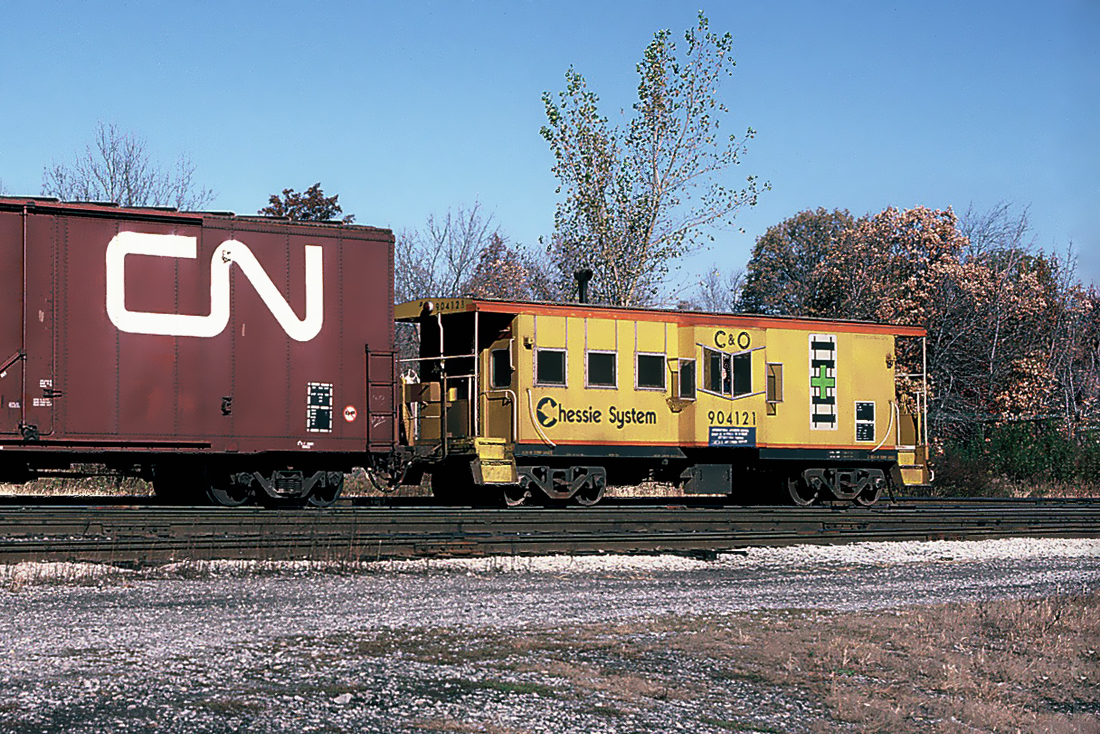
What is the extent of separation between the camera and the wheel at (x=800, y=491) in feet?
64.7

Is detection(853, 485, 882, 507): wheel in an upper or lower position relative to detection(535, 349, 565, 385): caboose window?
lower

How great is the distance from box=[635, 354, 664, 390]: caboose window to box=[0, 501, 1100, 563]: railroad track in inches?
102

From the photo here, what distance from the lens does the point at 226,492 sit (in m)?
15.9

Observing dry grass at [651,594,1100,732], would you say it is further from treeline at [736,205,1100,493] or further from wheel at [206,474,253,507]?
treeline at [736,205,1100,493]

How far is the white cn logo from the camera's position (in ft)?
48.0

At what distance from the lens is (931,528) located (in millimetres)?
16203

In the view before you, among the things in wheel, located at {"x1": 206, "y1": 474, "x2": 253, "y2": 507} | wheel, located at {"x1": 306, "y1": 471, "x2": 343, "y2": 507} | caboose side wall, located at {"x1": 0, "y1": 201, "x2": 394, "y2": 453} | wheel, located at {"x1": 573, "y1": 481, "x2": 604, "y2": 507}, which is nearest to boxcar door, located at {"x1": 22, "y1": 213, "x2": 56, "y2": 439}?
caboose side wall, located at {"x1": 0, "y1": 201, "x2": 394, "y2": 453}

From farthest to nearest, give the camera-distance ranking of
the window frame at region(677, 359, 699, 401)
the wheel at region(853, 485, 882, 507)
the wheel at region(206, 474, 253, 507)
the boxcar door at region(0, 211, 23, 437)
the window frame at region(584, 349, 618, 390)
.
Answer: the wheel at region(853, 485, 882, 507), the window frame at region(677, 359, 699, 401), the window frame at region(584, 349, 618, 390), the wheel at region(206, 474, 253, 507), the boxcar door at region(0, 211, 23, 437)

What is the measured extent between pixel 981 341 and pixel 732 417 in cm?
1947

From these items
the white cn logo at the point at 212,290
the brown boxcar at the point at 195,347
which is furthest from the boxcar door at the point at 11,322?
the white cn logo at the point at 212,290

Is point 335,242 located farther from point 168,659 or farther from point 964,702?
point 964,702

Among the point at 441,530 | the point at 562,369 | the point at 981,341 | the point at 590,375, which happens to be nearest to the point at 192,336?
the point at 441,530

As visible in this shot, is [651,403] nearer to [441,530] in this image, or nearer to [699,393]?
[699,393]

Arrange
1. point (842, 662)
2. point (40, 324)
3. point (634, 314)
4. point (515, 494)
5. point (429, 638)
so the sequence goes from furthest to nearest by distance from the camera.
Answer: point (634, 314), point (515, 494), point (40, 324), point (429, 638), point (842, 662)
